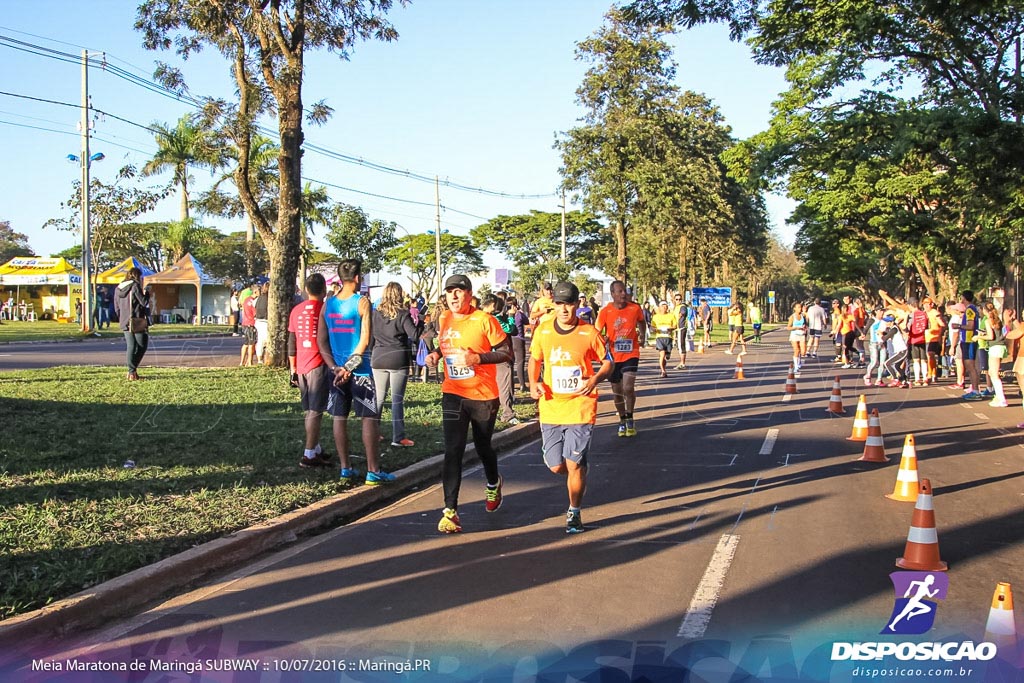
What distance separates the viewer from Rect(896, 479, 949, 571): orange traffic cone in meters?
6.11

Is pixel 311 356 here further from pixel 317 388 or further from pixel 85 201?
pixel 85 201

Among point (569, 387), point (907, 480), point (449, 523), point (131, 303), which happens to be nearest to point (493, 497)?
point (449, 523)

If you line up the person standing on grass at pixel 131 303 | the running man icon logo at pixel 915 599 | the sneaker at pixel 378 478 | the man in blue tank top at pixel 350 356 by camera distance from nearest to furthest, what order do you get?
1. the running man icon logo at pixel 915 599
2. the man in blue tank top at pixel 350 356
3. the sneaker at pixel 378 478
4. the person standing on grass at pixel 131 303

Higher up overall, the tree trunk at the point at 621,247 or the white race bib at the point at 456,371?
the tree trunk at the point at 621,247

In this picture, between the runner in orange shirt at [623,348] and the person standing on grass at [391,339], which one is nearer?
the person standing on grass at [391,339]

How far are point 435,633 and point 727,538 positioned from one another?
2.88m

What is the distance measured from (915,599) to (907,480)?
302 centimetres

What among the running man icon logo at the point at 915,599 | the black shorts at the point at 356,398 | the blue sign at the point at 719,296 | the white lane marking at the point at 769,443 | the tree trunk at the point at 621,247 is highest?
the tree trunk at the point at 621,247

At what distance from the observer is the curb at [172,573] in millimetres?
5020

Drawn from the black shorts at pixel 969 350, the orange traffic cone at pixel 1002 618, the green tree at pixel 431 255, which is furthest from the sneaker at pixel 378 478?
the green tree at pixel 431 255

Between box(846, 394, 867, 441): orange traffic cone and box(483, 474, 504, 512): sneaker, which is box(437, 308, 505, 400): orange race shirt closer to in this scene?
box(483, 474, 504, 512): sneaker

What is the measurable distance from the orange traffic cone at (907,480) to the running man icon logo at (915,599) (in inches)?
85.7

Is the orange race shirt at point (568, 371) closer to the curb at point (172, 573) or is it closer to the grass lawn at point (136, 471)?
the curb at point (172, 573)

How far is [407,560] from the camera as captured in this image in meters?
6.52
